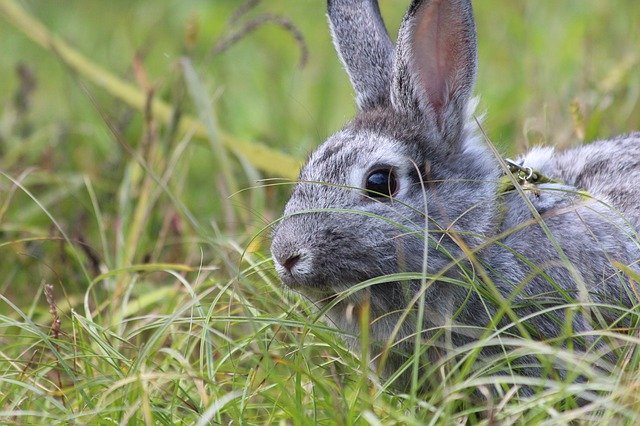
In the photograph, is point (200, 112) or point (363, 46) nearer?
point (363, 46)

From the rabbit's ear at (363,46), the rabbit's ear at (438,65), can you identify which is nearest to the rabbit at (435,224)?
the rabbit's ear at (438,65)

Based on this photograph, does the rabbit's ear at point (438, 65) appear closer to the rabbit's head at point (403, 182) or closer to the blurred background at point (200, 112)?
the rabbit's head at point (403, 182)

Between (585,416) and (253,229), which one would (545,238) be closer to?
(585,416)

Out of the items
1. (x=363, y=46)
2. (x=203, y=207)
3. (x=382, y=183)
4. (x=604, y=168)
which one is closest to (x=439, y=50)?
(x=363, y=46)

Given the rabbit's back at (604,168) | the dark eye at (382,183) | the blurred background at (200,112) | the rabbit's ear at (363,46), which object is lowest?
the blurred background at (200,112)

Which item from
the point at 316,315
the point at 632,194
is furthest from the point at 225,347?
the point at 632,194

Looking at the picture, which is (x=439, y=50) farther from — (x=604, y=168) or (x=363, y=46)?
(x=604, y=168)

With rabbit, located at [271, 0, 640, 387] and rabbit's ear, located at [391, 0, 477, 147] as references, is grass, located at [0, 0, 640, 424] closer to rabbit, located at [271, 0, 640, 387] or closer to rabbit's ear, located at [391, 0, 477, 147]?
rabbit, located at [271, 0, 640, 387]
